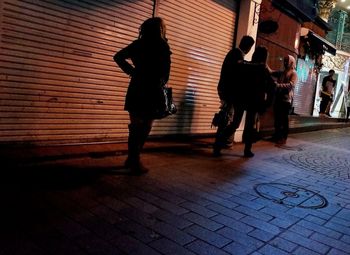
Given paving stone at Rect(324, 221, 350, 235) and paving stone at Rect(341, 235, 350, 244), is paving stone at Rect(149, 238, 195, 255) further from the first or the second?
paving stone at Rect(324, 221, 350, 235)

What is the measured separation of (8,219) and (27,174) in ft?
4.56

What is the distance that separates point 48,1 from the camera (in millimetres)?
5242

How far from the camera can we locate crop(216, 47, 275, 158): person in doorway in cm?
675

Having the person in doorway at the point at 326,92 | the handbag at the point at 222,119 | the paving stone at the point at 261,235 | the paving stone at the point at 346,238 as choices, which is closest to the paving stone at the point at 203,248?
the paving stone at the point at 261,235

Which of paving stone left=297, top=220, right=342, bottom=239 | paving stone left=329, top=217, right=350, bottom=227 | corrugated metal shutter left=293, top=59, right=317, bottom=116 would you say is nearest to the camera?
paving stone left=297, top=220, right=342, bottom=239

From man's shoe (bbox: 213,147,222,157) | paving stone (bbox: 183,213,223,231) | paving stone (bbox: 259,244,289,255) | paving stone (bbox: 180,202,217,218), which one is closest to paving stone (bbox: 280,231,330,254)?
paving stone (bbox: 259,244,289,255)

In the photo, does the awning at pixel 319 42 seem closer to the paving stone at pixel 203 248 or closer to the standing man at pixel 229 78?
the standing man at pixel 229 78

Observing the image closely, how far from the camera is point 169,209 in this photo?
3.95 m

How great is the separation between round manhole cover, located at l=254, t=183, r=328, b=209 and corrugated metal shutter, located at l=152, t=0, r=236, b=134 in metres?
2.99

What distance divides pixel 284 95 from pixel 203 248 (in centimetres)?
729

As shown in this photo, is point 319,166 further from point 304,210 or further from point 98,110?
point 98,110

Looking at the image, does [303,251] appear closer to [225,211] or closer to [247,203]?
[225,211]

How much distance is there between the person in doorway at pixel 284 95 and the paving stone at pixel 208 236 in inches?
250

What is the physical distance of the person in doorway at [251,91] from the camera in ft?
22.1
